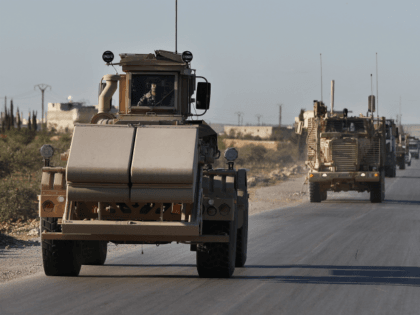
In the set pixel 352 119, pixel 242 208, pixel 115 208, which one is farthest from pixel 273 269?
pixel 352 119

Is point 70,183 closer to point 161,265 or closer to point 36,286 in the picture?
point 36,286

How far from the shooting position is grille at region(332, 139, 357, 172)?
2755 cm

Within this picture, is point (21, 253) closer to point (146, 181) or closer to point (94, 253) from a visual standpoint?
point (94, 253)

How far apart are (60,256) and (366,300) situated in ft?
14.1

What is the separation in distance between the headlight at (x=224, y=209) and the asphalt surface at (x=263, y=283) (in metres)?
0.98

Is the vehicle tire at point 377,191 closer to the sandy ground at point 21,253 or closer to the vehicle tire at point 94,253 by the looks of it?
the sandy ground at point 21,253

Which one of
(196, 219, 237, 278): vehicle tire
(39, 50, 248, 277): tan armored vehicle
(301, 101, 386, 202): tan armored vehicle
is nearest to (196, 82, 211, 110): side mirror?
(39, 50, 248, 277): tan armored vehicle

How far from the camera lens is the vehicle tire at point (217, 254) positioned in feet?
33.9

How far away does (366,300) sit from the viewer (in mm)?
9008

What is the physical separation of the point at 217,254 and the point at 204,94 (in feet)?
7.78

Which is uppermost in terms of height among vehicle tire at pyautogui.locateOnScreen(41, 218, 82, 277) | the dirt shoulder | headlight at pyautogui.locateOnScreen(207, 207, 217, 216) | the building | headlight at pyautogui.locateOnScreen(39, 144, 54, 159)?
the building

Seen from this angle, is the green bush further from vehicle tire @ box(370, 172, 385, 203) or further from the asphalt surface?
vehicle tire @ box(370, 172, 385, 203)

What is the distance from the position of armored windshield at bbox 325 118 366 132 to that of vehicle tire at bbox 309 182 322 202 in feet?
7.13

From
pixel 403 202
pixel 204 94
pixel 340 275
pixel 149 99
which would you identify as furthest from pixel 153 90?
pixel 403 202
